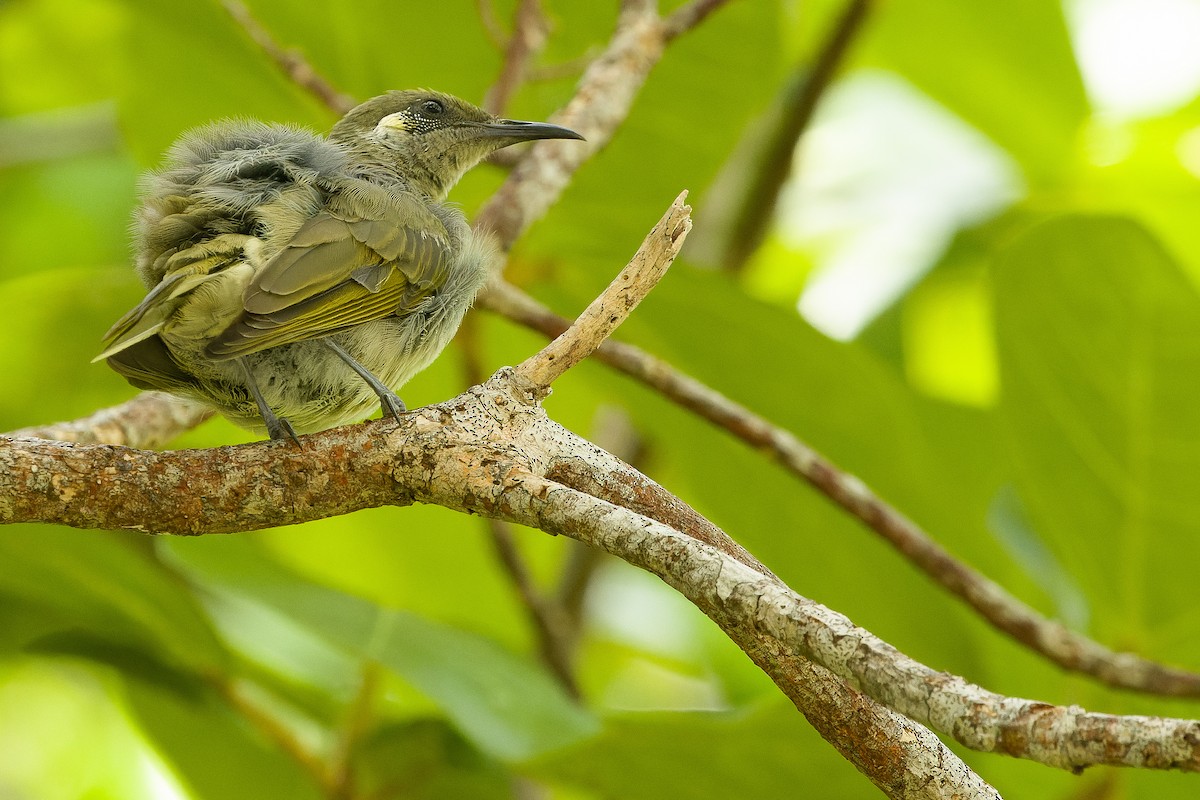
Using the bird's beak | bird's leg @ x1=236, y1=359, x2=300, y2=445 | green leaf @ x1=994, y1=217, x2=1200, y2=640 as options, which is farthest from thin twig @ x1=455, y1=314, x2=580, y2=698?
green leaf @ x1=994, y1=217, x2=1200, y2=640

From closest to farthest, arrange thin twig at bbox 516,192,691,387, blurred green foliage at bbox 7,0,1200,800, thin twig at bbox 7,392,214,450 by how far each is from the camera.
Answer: thin twig at bbox 516,192,691,387, thin twig at bbox 7,392,214,450, blurred green foliage at bbox 7,0,1200,800

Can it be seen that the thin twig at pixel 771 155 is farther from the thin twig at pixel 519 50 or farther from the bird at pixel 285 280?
the bird at pixel 285 280

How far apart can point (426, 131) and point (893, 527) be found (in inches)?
72.3

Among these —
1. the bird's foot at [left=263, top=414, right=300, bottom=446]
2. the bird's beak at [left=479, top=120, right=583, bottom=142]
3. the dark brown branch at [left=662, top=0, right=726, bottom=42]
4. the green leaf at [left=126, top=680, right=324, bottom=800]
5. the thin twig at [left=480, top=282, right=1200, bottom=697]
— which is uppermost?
the dark brown branch at [left=662, top=0, right=726, bottom=42]

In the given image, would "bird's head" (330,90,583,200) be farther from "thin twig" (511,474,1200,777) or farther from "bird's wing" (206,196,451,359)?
"thin twig" (511,474,1200,777)

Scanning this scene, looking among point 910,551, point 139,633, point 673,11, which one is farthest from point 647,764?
point 673,11

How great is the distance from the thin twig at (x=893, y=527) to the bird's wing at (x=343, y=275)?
19.0 inches

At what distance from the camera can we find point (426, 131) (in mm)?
3906

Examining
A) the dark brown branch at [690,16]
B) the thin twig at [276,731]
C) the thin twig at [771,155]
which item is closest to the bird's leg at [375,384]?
the thin twig at [276,731]

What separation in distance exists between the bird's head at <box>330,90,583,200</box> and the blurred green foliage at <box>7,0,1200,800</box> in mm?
352

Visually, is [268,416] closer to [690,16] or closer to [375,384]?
[375,384]

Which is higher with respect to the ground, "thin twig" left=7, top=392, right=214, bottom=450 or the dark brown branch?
the dark brown branch

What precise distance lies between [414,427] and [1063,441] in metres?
2.04

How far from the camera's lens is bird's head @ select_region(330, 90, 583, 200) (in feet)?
12.6
